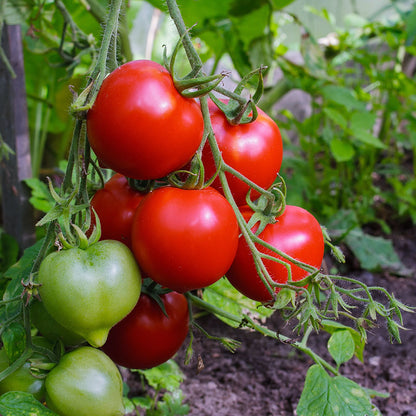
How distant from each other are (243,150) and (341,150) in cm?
117

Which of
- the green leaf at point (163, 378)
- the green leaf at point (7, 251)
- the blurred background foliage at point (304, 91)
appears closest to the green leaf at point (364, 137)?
the blurred background foliage at point (304, 91)

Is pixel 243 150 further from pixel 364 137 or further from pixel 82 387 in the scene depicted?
pixel 364 137

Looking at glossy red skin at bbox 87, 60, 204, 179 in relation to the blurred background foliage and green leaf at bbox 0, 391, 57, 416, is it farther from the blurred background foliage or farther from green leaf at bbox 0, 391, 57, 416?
the blurred background foliage

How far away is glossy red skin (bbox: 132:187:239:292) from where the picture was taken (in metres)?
0.47

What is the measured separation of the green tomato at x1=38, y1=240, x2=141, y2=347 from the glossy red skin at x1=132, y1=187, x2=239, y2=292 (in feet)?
0.10

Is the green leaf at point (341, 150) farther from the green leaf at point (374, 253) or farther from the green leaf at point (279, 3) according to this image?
the green leaf at point (279, 3)

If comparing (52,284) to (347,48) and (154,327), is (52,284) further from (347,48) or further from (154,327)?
(347,48)

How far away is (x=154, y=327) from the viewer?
64cm

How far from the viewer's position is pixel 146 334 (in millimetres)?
631

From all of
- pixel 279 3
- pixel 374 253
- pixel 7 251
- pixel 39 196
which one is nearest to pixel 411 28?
pixel 279 3

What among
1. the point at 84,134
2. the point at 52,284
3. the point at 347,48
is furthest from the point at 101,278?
the point at 347,48

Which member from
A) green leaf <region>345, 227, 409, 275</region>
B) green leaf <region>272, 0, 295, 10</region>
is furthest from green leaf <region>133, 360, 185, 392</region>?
green leaf <region>272, 0, 295, 10</region>

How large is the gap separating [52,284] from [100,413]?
16 cm

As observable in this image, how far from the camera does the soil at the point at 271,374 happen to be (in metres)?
1.07
